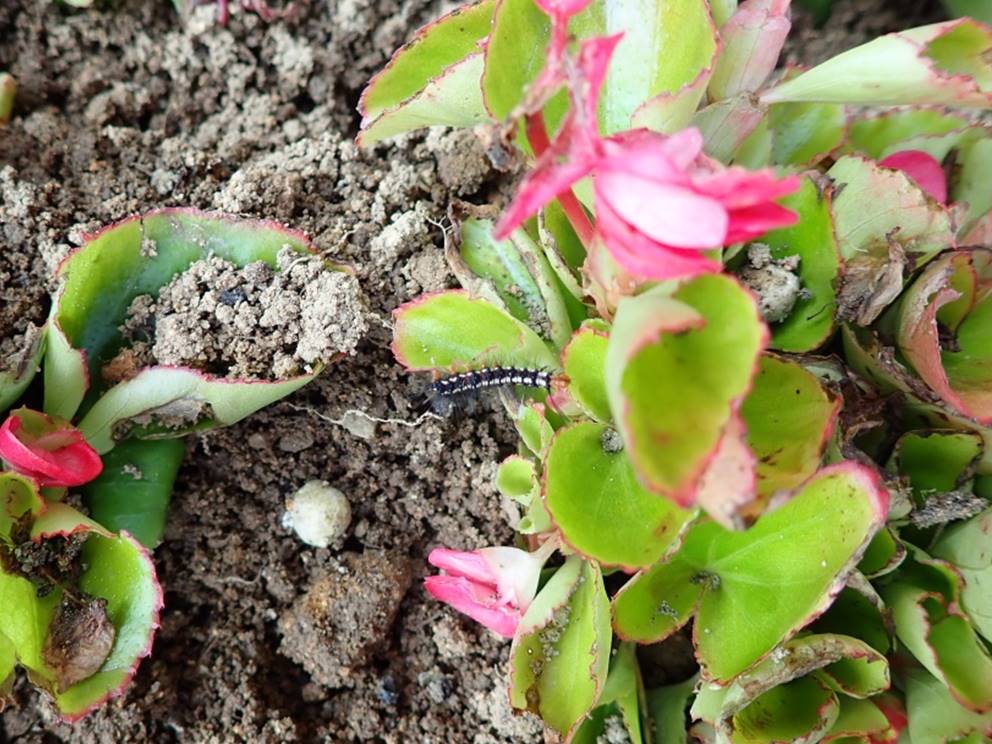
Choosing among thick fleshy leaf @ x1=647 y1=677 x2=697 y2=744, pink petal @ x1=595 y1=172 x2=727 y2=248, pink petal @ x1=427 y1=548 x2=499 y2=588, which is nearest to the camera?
pink petal @ x1=595 y1=172 x2=727 y2=248

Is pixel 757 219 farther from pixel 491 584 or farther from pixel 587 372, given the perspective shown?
pixel 491 584

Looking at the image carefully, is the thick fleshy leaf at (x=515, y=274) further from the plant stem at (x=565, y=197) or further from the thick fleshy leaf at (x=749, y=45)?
the thick fleshy leaf at (x=749, y=45)

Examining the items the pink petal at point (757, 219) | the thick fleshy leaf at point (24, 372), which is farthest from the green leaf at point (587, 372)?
the thick fleshy leaf at point (24, 372)

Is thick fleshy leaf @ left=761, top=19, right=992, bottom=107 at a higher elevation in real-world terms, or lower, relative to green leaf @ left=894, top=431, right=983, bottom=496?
higher

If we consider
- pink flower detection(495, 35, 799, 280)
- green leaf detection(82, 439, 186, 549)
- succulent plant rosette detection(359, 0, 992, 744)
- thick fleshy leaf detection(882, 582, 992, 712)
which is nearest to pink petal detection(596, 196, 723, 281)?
pink flower detection(495, 35, 799, 280)

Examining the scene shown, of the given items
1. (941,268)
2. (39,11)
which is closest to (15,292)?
(39,11)

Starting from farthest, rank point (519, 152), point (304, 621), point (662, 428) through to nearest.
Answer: point (304, 621)
point (519, 152)
point (662, 428)

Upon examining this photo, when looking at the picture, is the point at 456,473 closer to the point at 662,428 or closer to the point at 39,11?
the point at 662,428

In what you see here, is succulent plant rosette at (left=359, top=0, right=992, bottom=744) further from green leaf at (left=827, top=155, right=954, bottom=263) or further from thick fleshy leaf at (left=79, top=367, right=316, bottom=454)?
thick fleshy leaf at (left=79, top=367, right=316, bottom=454)
